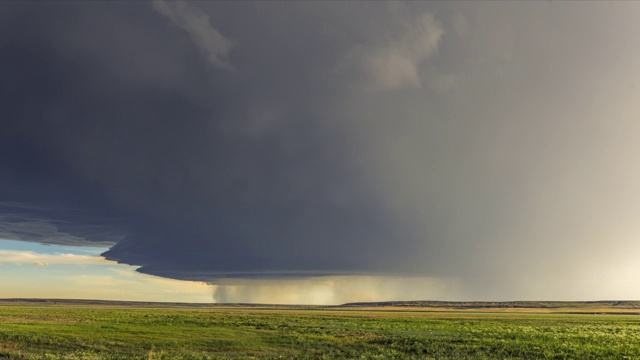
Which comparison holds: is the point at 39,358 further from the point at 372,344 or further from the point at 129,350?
the point at 372,344

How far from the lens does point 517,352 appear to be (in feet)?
132

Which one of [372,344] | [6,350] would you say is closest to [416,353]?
[372,344]

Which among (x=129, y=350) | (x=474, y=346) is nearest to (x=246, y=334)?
(x=129, y=350)

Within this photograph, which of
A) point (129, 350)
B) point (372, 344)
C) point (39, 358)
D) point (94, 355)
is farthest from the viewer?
point (372, 344)

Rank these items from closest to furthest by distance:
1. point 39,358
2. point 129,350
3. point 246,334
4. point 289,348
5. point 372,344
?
point 39,358 < point 129,350 < point 289,348 < point 372,344 < point 246,334

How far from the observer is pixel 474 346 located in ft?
142

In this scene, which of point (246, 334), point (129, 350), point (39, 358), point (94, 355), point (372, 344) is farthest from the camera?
→ point (246, 334)

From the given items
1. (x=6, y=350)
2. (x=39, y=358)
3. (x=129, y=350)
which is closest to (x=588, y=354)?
(x=129, y=350)

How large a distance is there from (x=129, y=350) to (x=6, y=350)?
342 inches

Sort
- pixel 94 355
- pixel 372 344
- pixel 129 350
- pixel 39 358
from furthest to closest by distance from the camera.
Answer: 1. pixel 372 344
2. pixel 129 350
3. pixel 94 355
4. pixel 39 358

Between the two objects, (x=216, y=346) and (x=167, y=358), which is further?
(x=216, y=346)

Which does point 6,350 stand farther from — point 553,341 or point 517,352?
point 553,341

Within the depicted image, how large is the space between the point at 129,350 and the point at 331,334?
77.6 feet

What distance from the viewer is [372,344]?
149 feet
